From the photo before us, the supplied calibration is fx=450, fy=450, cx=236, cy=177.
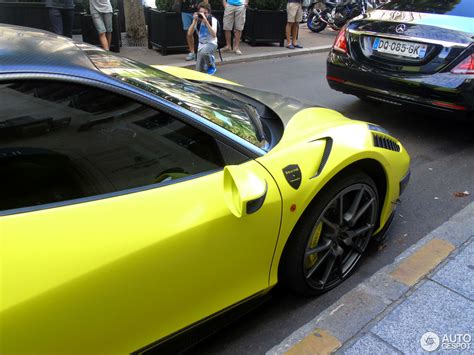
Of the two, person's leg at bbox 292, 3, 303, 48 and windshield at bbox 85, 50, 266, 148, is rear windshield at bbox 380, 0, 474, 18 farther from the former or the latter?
person's leg at bbox 292, 3, 303, 48

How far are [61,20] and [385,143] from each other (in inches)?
259

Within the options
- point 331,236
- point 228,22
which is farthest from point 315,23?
point 331,236

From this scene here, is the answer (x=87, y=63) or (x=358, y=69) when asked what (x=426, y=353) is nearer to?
(x=87, y=63)

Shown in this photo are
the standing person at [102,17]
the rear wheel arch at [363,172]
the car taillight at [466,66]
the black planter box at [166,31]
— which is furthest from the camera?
the black planter box at [166,31]

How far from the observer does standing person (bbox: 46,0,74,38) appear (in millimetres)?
7266

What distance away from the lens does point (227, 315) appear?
205 centimetres

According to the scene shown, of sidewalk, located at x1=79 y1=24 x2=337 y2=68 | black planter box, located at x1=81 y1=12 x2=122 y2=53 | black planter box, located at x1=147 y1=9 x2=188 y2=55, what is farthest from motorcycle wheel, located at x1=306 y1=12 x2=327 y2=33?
black planter box, located at x1=81 y1=12 x2=122 y2=53

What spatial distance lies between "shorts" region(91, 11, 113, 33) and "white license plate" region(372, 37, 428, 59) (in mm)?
5197

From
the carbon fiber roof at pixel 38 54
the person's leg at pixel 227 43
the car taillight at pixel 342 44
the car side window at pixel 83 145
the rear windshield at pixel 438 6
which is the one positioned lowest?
the person's leg at pixel 227 43

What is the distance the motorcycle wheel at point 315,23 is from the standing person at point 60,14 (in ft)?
24.4

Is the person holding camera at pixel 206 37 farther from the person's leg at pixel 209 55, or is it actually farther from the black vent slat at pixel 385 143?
the black vent slat at pixel 385 143

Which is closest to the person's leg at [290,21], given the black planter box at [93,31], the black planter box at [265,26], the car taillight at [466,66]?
the black planter box at [265,26]

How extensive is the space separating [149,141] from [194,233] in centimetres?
48

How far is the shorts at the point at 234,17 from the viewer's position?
8.86 m
